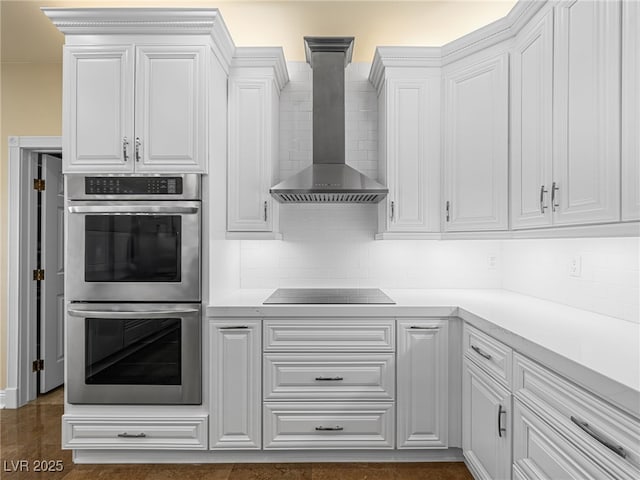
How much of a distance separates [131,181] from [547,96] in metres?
2.23

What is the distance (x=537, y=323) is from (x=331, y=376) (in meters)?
1.13

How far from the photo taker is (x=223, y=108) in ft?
8.80

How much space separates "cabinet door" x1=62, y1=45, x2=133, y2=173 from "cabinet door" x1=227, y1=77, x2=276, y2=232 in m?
0.65

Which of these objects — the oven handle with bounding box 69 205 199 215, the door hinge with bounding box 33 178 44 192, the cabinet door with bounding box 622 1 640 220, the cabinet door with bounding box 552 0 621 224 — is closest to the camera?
the cabinet door with bounding box 622 1 640 220

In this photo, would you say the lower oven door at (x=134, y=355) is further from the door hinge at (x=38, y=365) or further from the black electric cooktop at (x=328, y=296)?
the door hinge at (x=38, y=365)

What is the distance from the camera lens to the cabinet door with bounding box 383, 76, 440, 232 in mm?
2762

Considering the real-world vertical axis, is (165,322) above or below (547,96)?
below

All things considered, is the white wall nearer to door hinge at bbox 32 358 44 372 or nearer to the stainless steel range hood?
the stainless steel range hood

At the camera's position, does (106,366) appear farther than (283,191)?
No

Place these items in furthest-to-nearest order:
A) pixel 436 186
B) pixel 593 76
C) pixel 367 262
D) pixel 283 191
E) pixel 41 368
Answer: pixel 41 368 < pixel 367 262 < pixel 436 186 < pixel 283 191 < pixel 593 76

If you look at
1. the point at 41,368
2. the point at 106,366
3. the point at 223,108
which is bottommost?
the point at 41,368

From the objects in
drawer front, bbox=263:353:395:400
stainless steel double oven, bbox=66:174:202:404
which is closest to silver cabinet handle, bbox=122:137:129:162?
stainless steel double oven, bbox=66:174:202:404

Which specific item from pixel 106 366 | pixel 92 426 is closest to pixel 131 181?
pixel 106 366

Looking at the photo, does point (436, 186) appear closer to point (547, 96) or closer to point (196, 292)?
point (547, 96)
